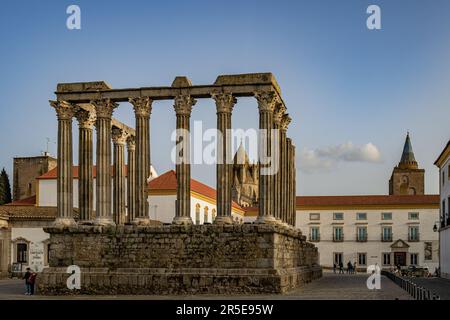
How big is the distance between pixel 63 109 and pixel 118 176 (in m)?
5.52

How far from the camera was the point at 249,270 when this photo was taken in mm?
31812

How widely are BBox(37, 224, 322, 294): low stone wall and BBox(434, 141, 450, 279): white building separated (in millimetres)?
22820

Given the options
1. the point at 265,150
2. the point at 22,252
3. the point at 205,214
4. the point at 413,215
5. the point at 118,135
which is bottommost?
the point at 22,252

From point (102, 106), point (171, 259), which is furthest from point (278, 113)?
point (171, 259)

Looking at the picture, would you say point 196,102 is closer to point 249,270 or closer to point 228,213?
point 228,213

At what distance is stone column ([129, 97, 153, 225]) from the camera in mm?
34719

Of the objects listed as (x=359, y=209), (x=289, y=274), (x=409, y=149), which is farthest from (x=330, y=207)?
(x=289, y=274)

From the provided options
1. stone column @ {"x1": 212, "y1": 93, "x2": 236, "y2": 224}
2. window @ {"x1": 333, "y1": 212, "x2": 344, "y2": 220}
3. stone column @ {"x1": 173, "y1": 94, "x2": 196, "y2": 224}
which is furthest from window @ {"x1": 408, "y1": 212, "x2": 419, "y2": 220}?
stone column @ {"x1": 173, "y1": 94, "x2": 196, "y2": 224}

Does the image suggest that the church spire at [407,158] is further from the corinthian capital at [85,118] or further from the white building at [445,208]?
the corinthian capital at [85,118]

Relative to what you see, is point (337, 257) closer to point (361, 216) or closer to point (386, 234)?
point (361, 216)

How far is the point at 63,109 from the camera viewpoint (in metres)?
35.7

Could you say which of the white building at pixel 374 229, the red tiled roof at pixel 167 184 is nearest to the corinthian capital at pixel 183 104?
the red tiled roof at pixel 167 184

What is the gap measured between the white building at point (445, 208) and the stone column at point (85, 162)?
25921mm
